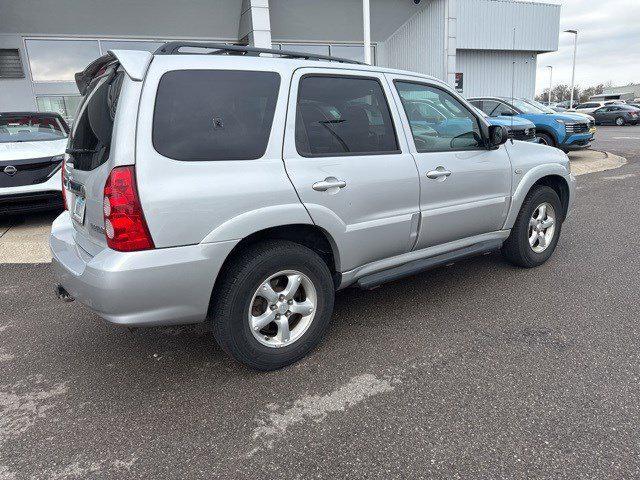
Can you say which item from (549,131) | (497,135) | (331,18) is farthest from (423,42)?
(497,135)

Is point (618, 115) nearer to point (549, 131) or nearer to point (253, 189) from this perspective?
point (549, 131)

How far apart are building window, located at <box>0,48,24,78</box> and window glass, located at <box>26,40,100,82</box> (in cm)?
26

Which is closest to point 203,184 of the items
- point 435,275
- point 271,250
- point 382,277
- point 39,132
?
point 271,250

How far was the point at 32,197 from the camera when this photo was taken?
6.24 metres

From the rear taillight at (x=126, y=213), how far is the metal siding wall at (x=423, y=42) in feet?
39.6

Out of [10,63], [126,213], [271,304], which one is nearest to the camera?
[126,213]

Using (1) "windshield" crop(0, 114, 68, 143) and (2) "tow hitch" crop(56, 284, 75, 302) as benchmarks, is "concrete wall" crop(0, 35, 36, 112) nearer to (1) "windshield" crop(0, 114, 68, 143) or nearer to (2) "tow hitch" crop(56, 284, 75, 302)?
(1) "windshield" crop(0, 114, 68, 143)

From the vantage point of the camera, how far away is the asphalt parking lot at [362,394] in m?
2.11

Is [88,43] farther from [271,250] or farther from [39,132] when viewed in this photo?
[271,250]

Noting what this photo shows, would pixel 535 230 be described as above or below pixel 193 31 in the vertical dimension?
below

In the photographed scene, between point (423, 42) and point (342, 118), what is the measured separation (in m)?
11.5

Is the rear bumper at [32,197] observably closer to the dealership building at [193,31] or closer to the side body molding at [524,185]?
the side body molding at [524,185]

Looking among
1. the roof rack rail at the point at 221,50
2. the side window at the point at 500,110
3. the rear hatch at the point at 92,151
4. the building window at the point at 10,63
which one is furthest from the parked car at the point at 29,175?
the side window at the point at 500,110

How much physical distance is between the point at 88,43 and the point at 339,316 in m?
11.8
